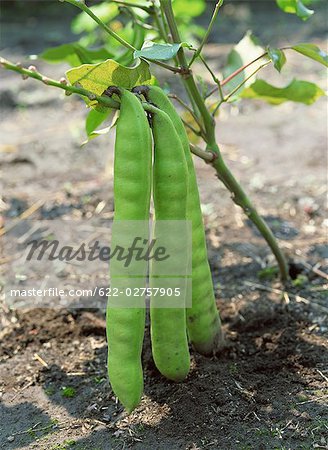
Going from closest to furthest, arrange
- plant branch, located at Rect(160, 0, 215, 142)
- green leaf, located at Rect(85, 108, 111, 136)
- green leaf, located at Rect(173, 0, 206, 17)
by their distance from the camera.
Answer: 1. plant branch, located at Rect(160, 0, 215, 142)
2. green leaf, located at Rect(85, 108, 111, 136)
3. green leaf, located at Rect(173, 0, 206, 17)

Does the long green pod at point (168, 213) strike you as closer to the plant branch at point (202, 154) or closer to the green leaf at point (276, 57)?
the plant branch at point (202, 154)

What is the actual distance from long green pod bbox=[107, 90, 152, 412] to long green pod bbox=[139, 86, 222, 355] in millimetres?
→ 126

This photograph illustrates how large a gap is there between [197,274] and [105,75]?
0.66 m

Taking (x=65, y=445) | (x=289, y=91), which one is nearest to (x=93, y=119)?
(x=289, y=91)

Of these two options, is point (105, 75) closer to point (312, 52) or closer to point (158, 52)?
point (158, 52)

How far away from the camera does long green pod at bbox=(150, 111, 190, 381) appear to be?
1794 millimetres

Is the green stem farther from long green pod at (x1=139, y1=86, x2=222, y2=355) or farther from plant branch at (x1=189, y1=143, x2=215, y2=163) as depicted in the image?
long green pod at (x1=139, y1=86, x2=222, y2=355)

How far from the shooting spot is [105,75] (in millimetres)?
1795

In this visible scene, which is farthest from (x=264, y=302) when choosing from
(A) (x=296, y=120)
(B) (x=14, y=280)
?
(A) (x=296, y=120)

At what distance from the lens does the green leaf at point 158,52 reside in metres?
1.71

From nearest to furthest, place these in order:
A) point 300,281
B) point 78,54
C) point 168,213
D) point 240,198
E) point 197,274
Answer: point 168,213, point 197,274, point 240,198, point 78,54, point 300,281

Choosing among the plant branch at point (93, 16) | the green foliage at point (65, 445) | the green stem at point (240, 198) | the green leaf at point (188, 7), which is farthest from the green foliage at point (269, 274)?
the green leaf at point (188, 7)

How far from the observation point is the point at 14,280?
115 inches

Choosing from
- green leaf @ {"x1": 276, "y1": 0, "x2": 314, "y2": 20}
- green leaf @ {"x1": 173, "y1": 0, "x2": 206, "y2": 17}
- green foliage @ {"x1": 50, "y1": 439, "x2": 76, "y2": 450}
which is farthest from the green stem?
green leaf @ {"x1": 173, "y1": 0, "x2": 206, "y2": 17}
